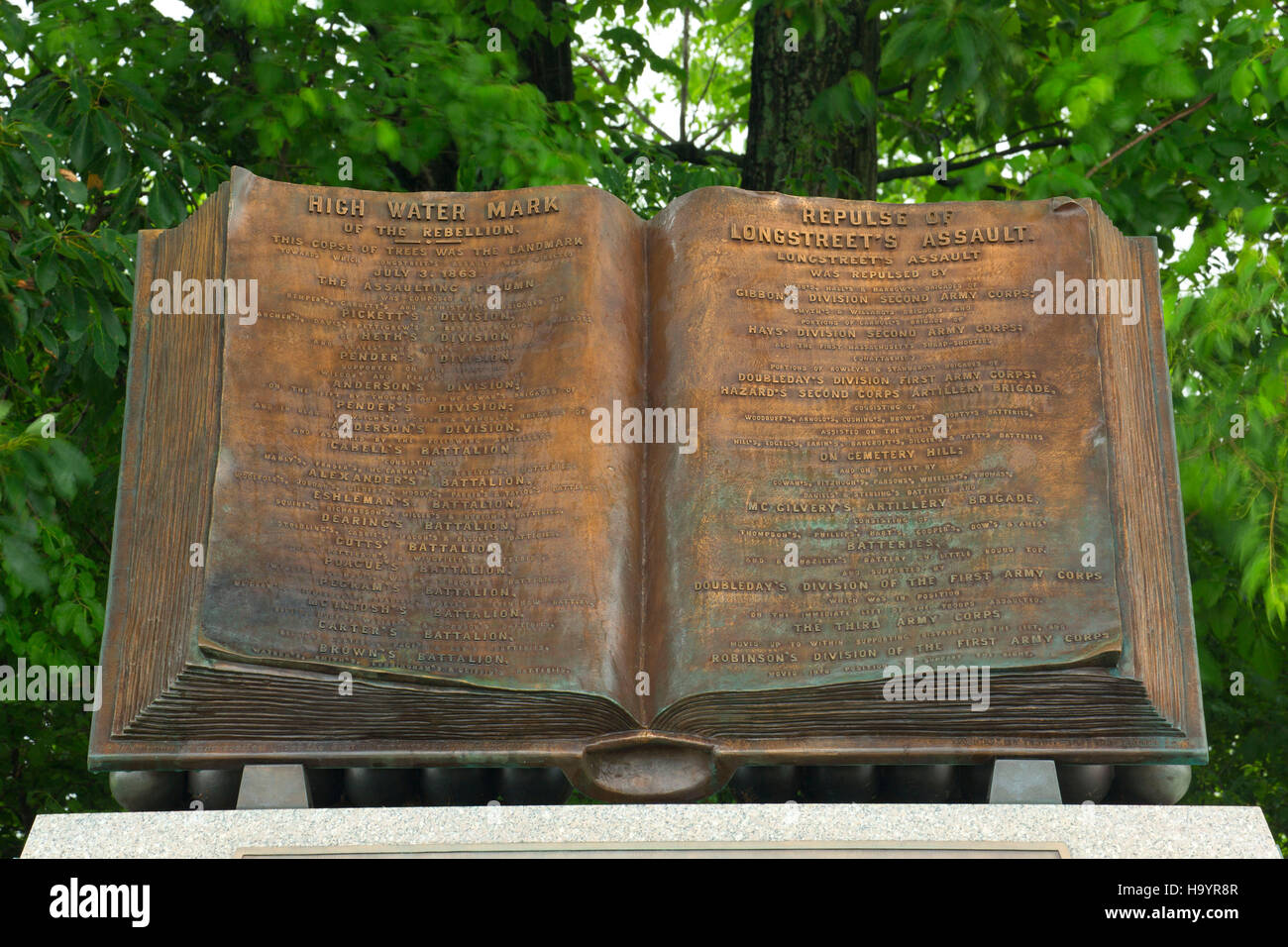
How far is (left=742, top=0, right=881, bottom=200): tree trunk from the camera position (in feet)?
24.9

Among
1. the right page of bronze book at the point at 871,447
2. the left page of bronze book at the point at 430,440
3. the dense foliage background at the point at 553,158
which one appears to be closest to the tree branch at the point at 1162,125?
the dense foliage background at the point at 553,158

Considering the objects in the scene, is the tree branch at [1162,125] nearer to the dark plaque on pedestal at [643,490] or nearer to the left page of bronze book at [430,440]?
the dark plaque on pedestal at [643,490]

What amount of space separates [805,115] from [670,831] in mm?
4625

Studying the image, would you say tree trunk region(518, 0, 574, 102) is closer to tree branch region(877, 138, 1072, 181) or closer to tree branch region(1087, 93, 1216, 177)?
tree branch region(877, 138, 1072, 181)

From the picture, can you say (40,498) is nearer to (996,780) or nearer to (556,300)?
(556,300)

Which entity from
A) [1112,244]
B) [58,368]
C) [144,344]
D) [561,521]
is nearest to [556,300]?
[561,521]

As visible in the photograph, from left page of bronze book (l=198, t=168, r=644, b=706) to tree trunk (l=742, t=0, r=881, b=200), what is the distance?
2.81 m

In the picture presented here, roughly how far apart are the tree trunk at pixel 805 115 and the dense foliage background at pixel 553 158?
0.05 ft

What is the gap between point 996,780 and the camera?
423cm

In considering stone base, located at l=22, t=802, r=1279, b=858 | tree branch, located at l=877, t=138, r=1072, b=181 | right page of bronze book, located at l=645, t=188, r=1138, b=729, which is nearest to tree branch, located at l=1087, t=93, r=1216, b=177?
tree branch, located at l=877, t=138, r=1072, b=181

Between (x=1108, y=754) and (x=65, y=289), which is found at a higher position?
(x=65, y=289)

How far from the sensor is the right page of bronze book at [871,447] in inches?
169

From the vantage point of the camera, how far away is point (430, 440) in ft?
15.2
